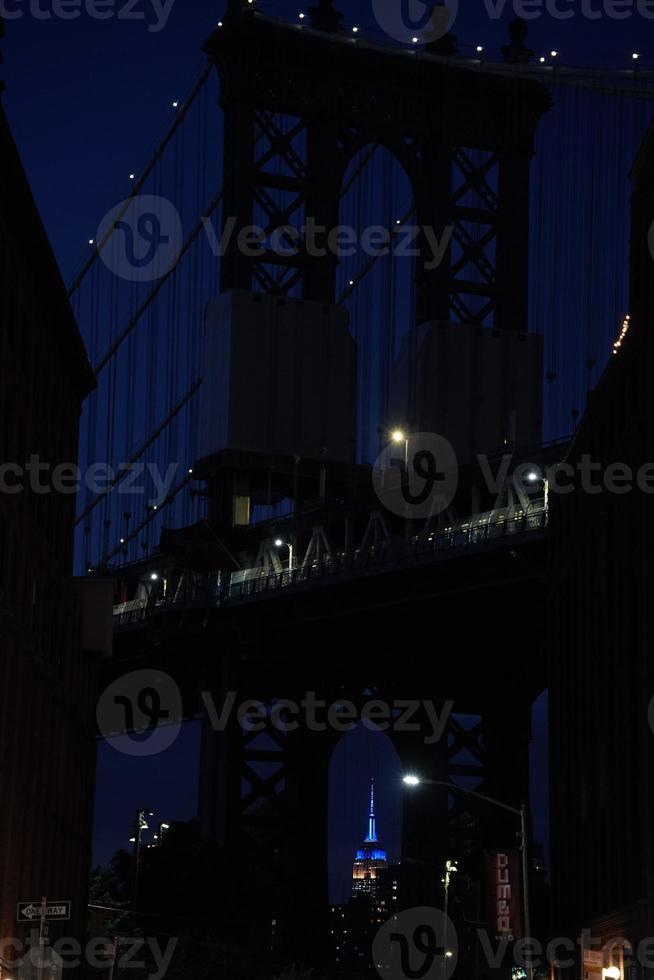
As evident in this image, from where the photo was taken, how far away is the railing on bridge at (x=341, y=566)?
294 ft

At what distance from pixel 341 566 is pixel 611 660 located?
→ 53.3 meters

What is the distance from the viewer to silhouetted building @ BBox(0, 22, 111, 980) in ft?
160

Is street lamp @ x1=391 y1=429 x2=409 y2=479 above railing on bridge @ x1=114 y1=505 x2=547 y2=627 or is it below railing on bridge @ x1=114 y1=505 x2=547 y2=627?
above

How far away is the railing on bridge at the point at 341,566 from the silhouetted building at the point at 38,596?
1031 inches

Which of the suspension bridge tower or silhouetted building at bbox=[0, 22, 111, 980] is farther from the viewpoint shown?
the suspension bridge tower

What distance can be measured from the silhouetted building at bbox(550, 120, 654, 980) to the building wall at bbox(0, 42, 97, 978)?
47.7 feet

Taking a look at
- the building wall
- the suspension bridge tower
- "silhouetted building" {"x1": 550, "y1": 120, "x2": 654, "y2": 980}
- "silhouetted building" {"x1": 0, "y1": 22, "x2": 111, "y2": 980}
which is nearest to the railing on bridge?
the suspension bridge tower

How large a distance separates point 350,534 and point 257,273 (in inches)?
738

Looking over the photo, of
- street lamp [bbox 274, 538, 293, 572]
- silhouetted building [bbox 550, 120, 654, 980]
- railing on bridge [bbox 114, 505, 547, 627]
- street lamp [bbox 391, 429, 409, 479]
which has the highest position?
street lamp [bbox 391, 429, 409, 479]

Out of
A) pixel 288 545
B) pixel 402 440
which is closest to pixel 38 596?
pixel 402 440

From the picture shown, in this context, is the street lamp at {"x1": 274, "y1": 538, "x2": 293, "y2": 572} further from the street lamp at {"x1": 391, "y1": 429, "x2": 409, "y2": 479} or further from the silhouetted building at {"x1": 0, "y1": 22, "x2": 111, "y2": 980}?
the silhouetted building at {"x1": 0, "y1": 22, "x2": 111, "y2": 980}

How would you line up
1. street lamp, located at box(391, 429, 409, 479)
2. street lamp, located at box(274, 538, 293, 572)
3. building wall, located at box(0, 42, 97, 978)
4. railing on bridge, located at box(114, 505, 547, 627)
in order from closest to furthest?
1. building wall, located at box(0, 42, 97, 978)
2. railing on bridge, located at box(114, 505, 547, 627)
3. street lamp, located at box(391, 429, 409, 479)
4. street lamp, located at box(274, 538, 293, 572)

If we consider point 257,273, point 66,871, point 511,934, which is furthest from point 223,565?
point 511,934

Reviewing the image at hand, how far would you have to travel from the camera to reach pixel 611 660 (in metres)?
A: 50.4
